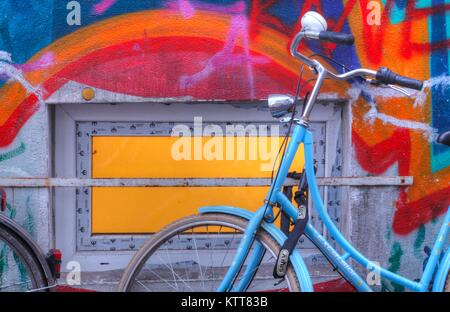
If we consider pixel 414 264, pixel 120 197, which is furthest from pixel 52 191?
pixel 414 264

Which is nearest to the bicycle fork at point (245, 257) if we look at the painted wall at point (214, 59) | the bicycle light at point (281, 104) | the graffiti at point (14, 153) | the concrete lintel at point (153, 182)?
the bicycle light at point (281, 104)

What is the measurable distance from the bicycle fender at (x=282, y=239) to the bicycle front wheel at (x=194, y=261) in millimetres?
28

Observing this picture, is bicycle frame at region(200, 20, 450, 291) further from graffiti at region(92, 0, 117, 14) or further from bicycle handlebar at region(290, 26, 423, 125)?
graffiti at region(92, 0, 117, 14)

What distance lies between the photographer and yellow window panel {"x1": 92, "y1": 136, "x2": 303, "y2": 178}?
13.1 ft

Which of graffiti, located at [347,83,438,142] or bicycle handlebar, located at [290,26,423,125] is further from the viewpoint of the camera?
graffiti, located at [347,83,438,142]

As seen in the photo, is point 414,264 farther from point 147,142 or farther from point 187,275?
point 147,142

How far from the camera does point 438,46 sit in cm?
388

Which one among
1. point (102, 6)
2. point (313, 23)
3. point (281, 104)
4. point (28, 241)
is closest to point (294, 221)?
point (281, 104)

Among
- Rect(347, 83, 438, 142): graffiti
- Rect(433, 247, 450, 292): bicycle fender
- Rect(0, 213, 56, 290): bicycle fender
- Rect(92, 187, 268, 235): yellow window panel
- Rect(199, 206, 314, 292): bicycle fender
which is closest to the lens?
Rect(199, 206, 314, 292): bicycle fender

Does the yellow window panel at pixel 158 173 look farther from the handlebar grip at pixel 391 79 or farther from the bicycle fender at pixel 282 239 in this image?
the handlebar grip at pixel 391 79

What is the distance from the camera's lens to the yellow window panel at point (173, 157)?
400 cm

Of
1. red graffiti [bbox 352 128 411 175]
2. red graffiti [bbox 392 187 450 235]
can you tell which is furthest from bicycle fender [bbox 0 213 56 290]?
red graffiti [bbox 392 187 450 235]

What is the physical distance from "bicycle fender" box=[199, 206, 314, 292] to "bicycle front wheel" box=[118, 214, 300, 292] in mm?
28

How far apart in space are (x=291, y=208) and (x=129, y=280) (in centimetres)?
87
